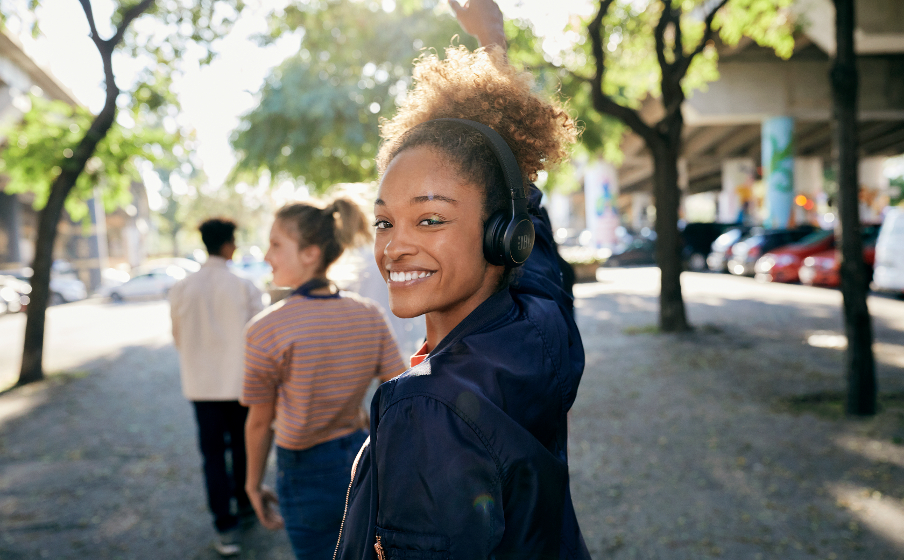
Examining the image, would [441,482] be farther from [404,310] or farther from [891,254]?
[891,254]

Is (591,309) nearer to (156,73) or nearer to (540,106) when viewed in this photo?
(156,73)

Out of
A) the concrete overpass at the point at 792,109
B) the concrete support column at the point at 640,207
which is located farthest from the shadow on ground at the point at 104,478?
the concrete support column at the point at 640,207

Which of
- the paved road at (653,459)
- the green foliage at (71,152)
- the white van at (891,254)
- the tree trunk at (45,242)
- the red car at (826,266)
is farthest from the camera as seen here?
→ the red car at (826,266)

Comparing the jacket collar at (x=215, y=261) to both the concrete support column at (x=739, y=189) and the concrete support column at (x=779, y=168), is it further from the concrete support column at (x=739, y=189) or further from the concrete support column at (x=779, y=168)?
the concrete support column at (x=739, y=189)

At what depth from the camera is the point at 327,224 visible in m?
2.67

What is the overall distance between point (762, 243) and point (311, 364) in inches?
800

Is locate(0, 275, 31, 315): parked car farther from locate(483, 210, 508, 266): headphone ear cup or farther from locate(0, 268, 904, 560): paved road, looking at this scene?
locate(483, 210, 508, 266): headphone ear cup

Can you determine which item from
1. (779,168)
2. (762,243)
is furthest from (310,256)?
(779,168)

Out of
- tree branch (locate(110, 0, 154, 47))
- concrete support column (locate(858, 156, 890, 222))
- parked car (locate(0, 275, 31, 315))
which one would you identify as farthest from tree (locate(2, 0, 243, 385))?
concrete support column (locate(858, 156, 890, 222))

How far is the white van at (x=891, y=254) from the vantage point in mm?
12461

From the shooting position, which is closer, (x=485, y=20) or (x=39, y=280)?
(x=485, y=20)

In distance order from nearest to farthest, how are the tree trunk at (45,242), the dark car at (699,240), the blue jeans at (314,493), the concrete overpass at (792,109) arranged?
the blue jeans at (314,493), the tree trunk at (45,242), the concrete overpass at (792,109), the dark car at (699,240)

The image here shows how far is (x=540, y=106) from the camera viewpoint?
1.43 m

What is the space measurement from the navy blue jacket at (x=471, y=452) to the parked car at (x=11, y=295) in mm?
26035
